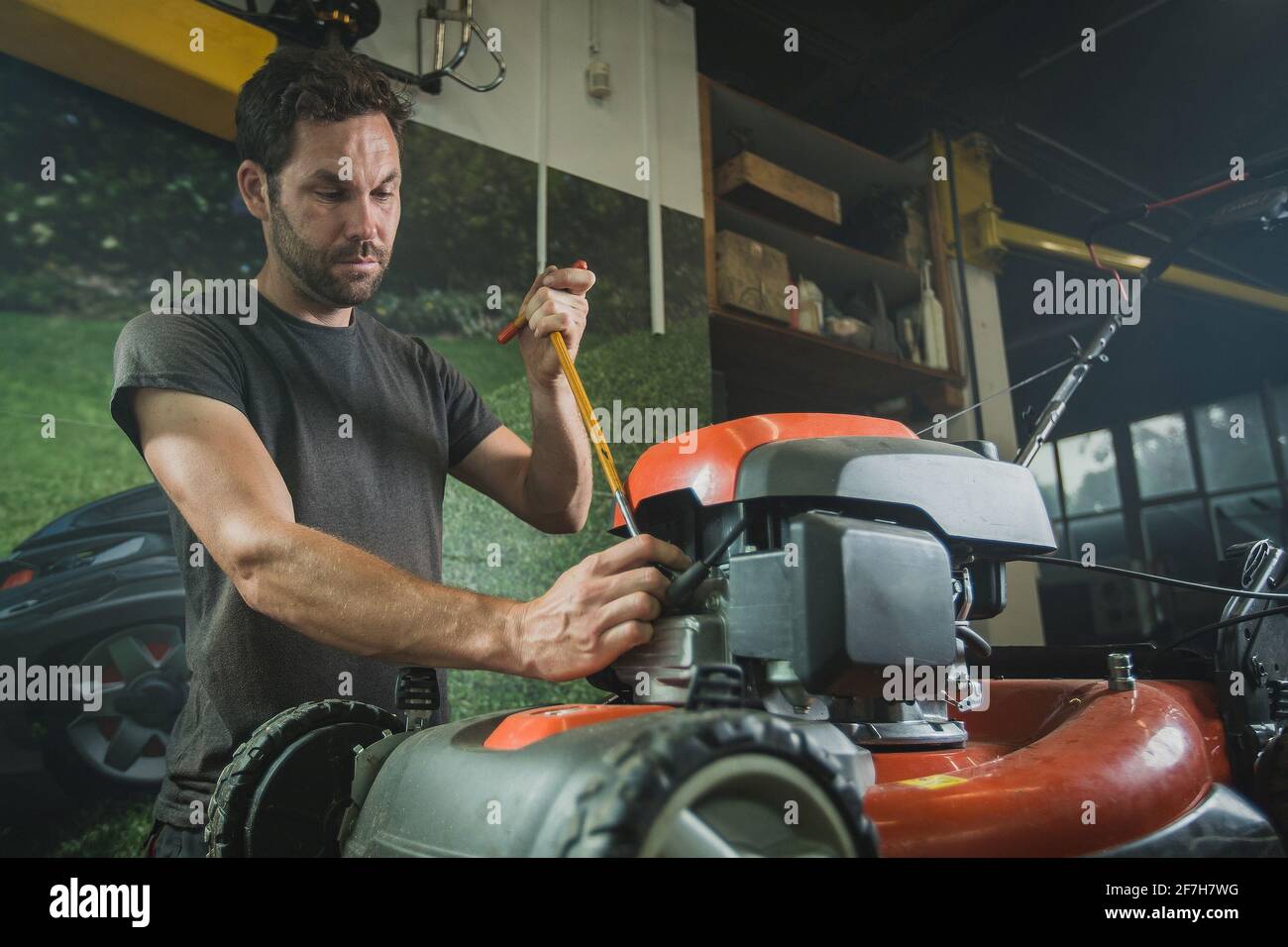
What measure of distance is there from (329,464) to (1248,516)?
196 inches

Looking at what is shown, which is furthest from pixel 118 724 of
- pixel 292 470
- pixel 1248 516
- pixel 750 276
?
pixel 1248 516

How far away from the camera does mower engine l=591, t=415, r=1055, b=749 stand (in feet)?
2.01

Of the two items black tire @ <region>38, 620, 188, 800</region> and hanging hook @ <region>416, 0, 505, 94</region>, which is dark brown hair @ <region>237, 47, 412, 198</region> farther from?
black tire @ <region>38, 620, 188, 800</region>

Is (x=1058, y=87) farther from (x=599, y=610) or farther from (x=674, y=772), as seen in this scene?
(x=674, y=772)

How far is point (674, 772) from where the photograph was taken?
18.0 inches

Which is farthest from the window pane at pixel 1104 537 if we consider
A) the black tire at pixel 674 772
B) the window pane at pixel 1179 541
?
the black tire at pixel 674 772

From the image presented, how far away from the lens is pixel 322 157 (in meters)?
1.19

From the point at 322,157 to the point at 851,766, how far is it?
100 centimetres

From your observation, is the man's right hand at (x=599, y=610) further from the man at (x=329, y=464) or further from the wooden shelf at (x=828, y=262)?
the wooden shelf at (x=828, y=262)

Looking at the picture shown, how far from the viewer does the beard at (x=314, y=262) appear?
4.02ft

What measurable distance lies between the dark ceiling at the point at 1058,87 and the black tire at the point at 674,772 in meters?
1.98

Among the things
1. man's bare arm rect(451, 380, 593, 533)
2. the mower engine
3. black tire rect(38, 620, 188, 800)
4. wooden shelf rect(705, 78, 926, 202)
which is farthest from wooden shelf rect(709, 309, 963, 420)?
the mower engine
